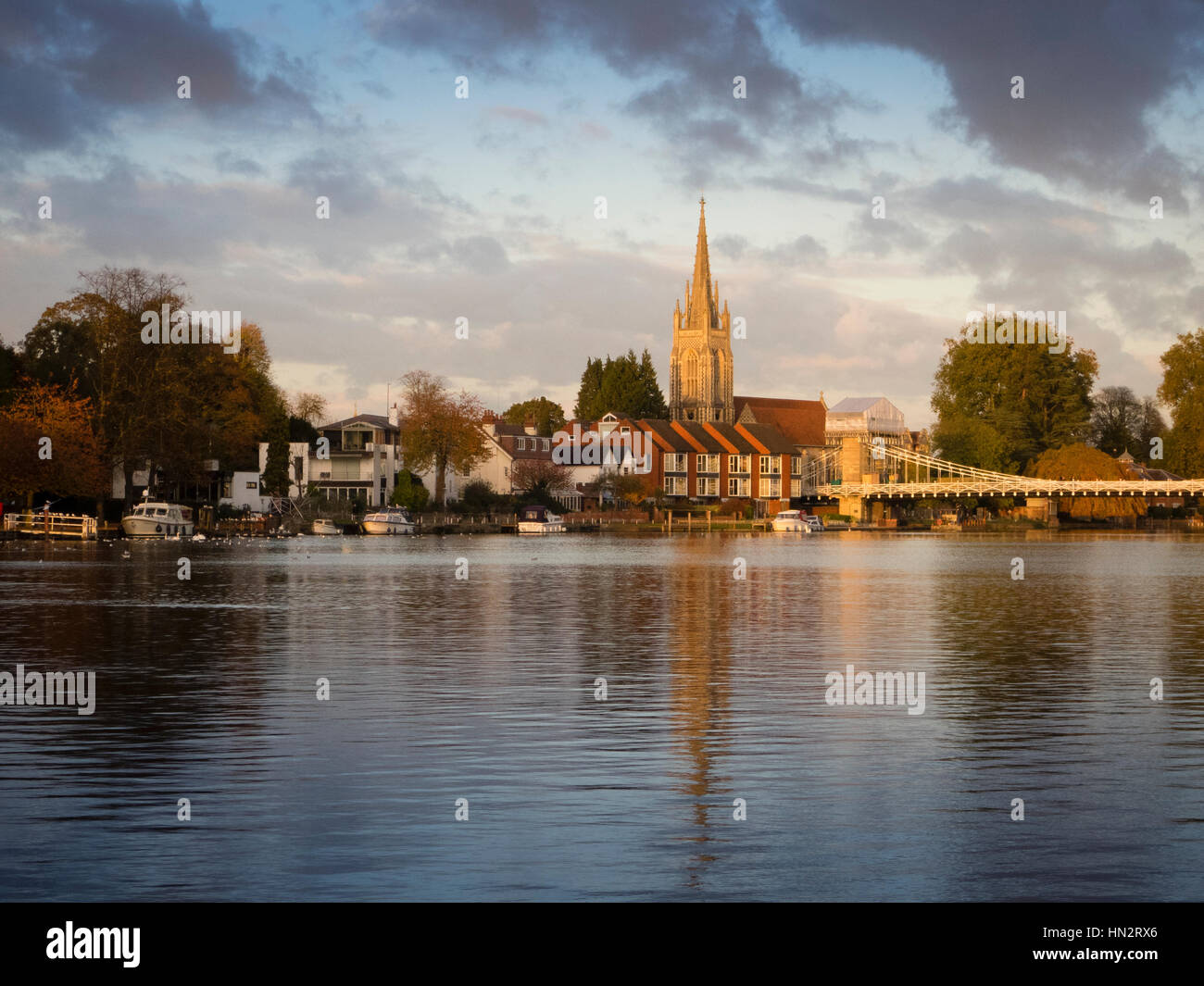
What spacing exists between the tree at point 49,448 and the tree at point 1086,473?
106 meters

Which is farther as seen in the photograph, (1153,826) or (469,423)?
(469,423)

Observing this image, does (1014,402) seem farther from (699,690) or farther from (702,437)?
(699,690)

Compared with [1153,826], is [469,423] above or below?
above

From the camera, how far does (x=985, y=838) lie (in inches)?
487

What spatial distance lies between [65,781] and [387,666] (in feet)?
37.3

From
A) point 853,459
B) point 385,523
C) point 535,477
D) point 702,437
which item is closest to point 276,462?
point 385,523

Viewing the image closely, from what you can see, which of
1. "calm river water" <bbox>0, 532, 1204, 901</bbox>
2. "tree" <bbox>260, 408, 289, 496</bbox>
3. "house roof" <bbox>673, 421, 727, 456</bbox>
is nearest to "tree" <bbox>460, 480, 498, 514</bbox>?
"tree" <bbox>260, 408, 289, 496</bbox>

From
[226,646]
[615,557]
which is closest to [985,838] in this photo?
[226,646]

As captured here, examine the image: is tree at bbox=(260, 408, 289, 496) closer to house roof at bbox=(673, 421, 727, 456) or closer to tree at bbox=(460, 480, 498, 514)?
tree at bbox=(460, 480, 498, 514)

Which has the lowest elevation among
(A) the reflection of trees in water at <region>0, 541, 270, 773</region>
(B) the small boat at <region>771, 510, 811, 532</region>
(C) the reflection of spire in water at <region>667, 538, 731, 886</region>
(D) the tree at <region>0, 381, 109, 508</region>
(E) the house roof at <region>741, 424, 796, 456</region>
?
(C) the reflection of spire in water at <region>667, 538, 731, 886</region>

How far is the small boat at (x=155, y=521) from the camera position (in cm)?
9675

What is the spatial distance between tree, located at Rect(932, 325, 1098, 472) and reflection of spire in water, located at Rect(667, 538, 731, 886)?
12394 centimetres

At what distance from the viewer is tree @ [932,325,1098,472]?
168 metres
